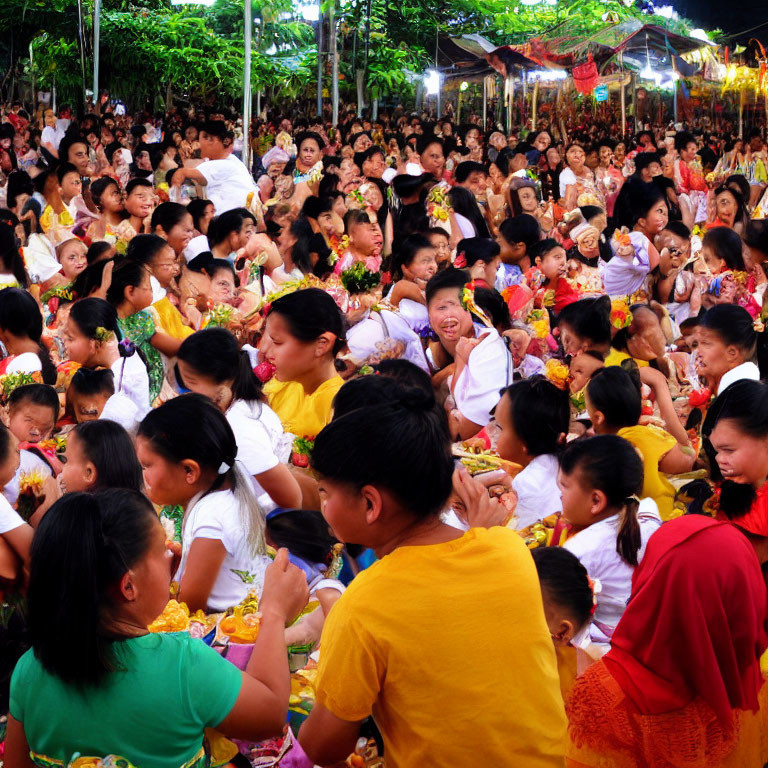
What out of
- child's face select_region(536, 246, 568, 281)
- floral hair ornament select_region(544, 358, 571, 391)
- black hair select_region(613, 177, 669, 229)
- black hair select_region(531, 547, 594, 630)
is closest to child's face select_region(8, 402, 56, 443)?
floral hair ornament select_region(544, 358, 571, 391)

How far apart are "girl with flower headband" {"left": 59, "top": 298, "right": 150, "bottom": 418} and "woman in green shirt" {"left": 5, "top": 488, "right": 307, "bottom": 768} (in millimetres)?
2475

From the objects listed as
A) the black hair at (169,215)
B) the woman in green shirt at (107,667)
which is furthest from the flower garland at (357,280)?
the woman in green shirt at (107,667)

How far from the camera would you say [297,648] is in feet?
8.34

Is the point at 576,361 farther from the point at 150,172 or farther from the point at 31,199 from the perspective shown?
the point at 150,172

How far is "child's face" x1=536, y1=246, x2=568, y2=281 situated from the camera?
19.8ft

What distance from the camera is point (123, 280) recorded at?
15.5 ft

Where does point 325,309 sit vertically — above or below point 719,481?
above

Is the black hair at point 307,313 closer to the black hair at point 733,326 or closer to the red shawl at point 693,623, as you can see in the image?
the red shawl at point 693,623

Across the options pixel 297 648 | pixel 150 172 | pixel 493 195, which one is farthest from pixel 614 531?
pixel 150 172

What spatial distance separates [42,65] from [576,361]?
21.8 metres

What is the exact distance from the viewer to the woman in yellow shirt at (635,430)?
3615mm

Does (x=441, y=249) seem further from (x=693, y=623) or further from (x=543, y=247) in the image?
(x=693, y=623)

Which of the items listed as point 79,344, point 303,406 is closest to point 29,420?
point 79,344

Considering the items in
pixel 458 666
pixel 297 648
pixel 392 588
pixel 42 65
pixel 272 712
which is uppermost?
pixel 42 65
